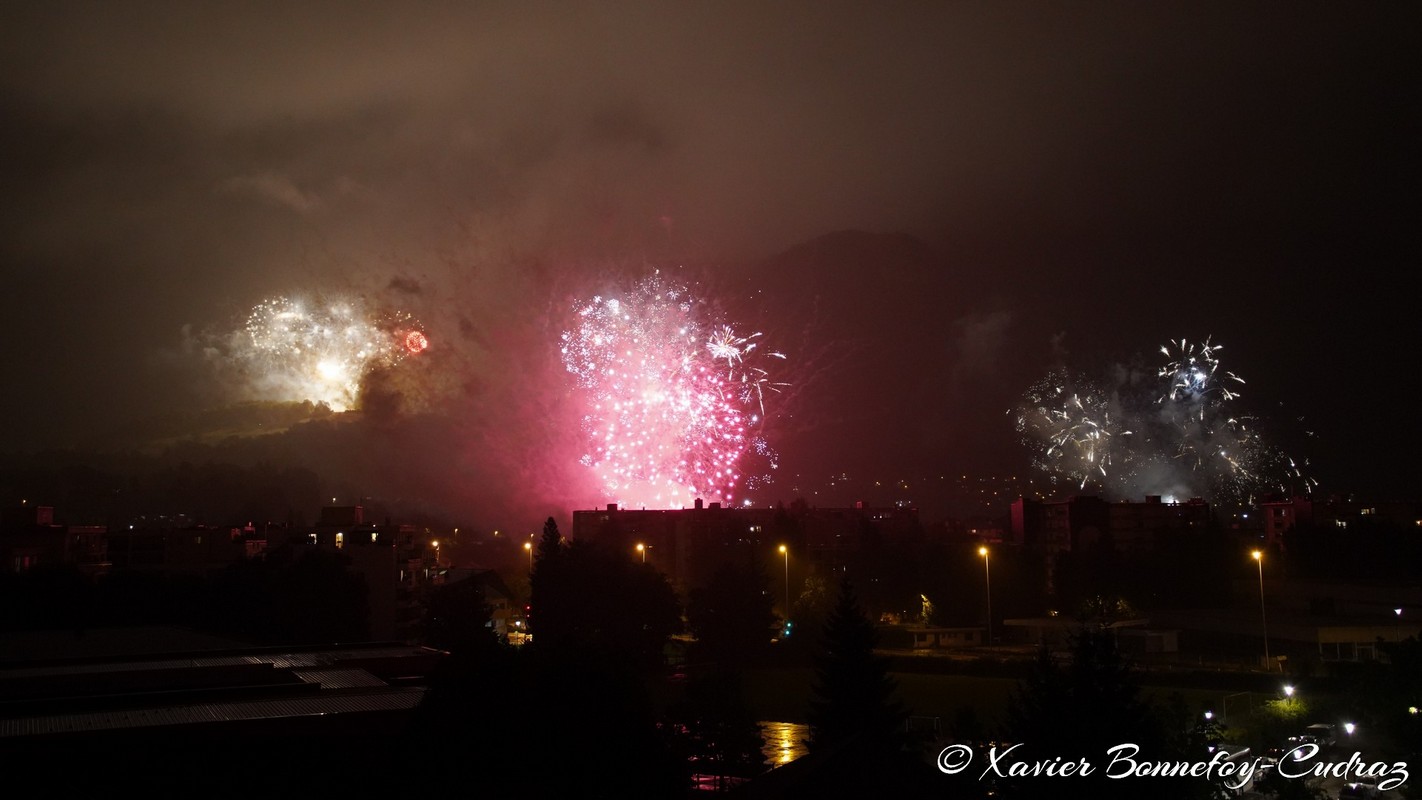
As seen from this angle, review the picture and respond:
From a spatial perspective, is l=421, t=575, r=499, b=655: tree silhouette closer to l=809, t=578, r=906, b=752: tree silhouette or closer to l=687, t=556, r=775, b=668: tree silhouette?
l=687, t=556, r=775, b=668: tree silhouette

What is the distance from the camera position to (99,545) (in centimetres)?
6066

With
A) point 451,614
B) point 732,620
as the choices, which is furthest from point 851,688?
point 451,614

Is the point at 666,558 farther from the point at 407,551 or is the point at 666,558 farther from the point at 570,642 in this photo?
the point at 570,642

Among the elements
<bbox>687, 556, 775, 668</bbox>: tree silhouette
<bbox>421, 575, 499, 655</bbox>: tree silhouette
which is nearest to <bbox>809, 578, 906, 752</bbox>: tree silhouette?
<bbox>421, 575, 499, 655</bbox>: tree silhouette

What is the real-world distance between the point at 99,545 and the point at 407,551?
1813 centimetres

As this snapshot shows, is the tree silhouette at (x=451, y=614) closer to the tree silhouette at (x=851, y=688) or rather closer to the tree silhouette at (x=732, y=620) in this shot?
the tree silhouette at (x=732, y=620)

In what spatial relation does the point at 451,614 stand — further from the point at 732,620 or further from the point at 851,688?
the point at 851,688

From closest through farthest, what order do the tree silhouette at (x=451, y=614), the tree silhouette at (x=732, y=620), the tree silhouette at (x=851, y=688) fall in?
the tree silhouette at (x=851, y=688) → the tree silhouette at (x=451, y=614) → the tree silhouette at (x=732, y=620)

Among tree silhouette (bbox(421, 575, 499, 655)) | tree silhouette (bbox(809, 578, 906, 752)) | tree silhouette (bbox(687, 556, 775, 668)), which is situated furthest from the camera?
tree silhouette (bbox(687, 556, 775, 668))

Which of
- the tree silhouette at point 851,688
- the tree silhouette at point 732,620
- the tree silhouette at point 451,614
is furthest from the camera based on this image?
the tree silhouette at point 732,620

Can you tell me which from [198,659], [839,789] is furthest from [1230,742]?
[198,659]

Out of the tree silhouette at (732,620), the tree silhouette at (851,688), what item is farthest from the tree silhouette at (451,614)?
the tree silhouette at (851,688)

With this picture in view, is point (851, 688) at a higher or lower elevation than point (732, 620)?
higher

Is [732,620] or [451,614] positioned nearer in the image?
[451,614]
